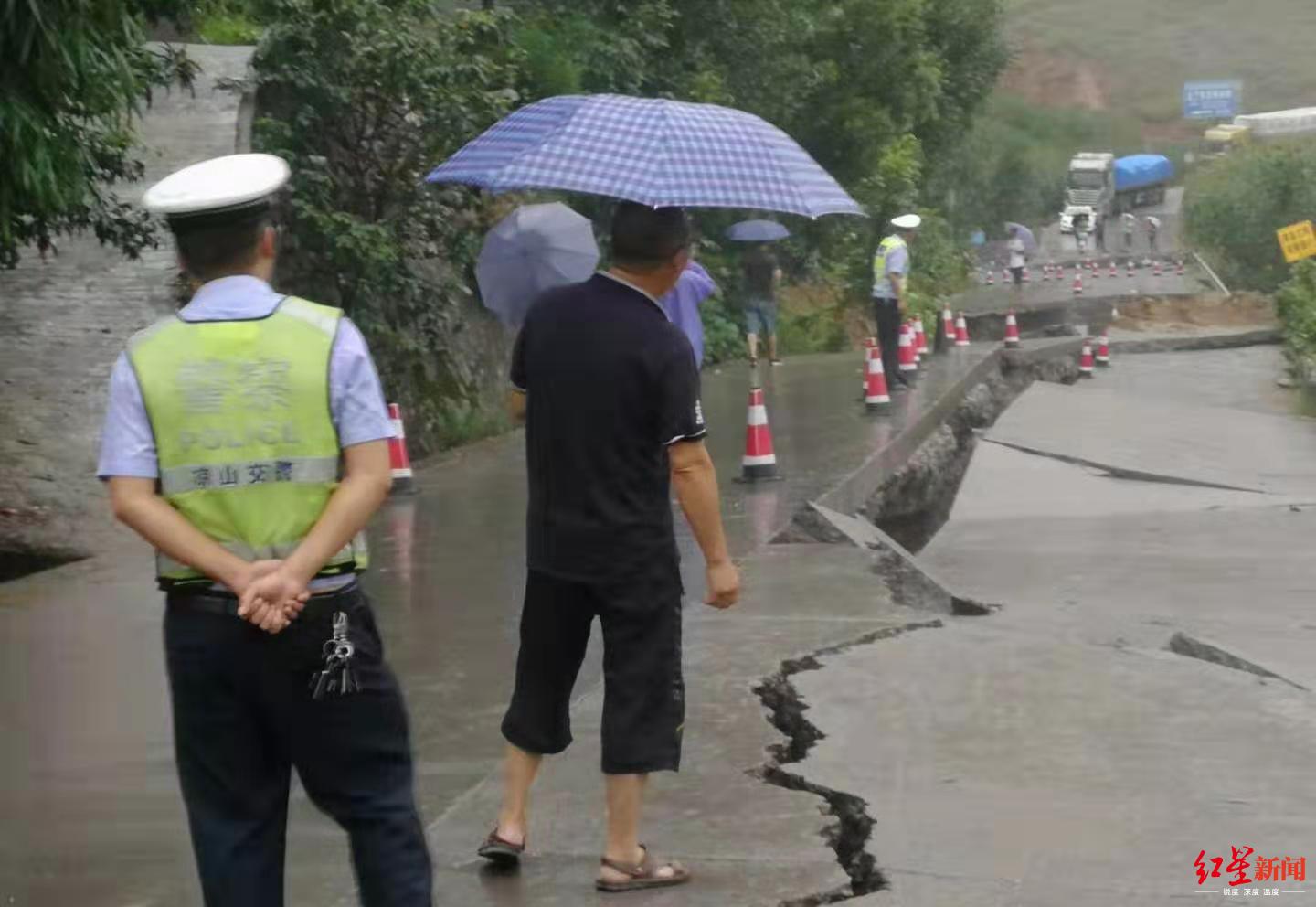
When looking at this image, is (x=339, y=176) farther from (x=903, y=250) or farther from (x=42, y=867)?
(x=42, y=867)

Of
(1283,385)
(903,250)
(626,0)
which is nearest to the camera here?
(903,250)

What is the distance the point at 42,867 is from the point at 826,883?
6.83 feet

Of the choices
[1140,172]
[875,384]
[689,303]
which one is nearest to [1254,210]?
[1140,172]

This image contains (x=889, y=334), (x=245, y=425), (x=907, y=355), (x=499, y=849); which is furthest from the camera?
(x=907, y=355)

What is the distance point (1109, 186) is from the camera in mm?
76000

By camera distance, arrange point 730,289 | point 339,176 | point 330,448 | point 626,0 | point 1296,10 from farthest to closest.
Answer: point 1296,10
point 730,289
point 626,0
point 339,176
point 330,448

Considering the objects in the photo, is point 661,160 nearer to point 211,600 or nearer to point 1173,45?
point 211,600

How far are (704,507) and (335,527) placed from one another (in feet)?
5.01

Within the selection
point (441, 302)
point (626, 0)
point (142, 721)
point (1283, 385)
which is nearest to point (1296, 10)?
point (1283, 385)

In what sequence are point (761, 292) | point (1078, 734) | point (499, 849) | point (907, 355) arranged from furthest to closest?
1. point (761, 292)
2. point (907, 355)
3. point (1078, 734)
4. point (499, 849)

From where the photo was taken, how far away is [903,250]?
18422mm

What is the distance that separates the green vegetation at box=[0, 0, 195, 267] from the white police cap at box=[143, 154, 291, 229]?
187 inches

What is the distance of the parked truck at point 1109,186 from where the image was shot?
7369 cm

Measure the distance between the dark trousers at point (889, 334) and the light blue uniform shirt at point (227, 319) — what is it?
15.0 meters
